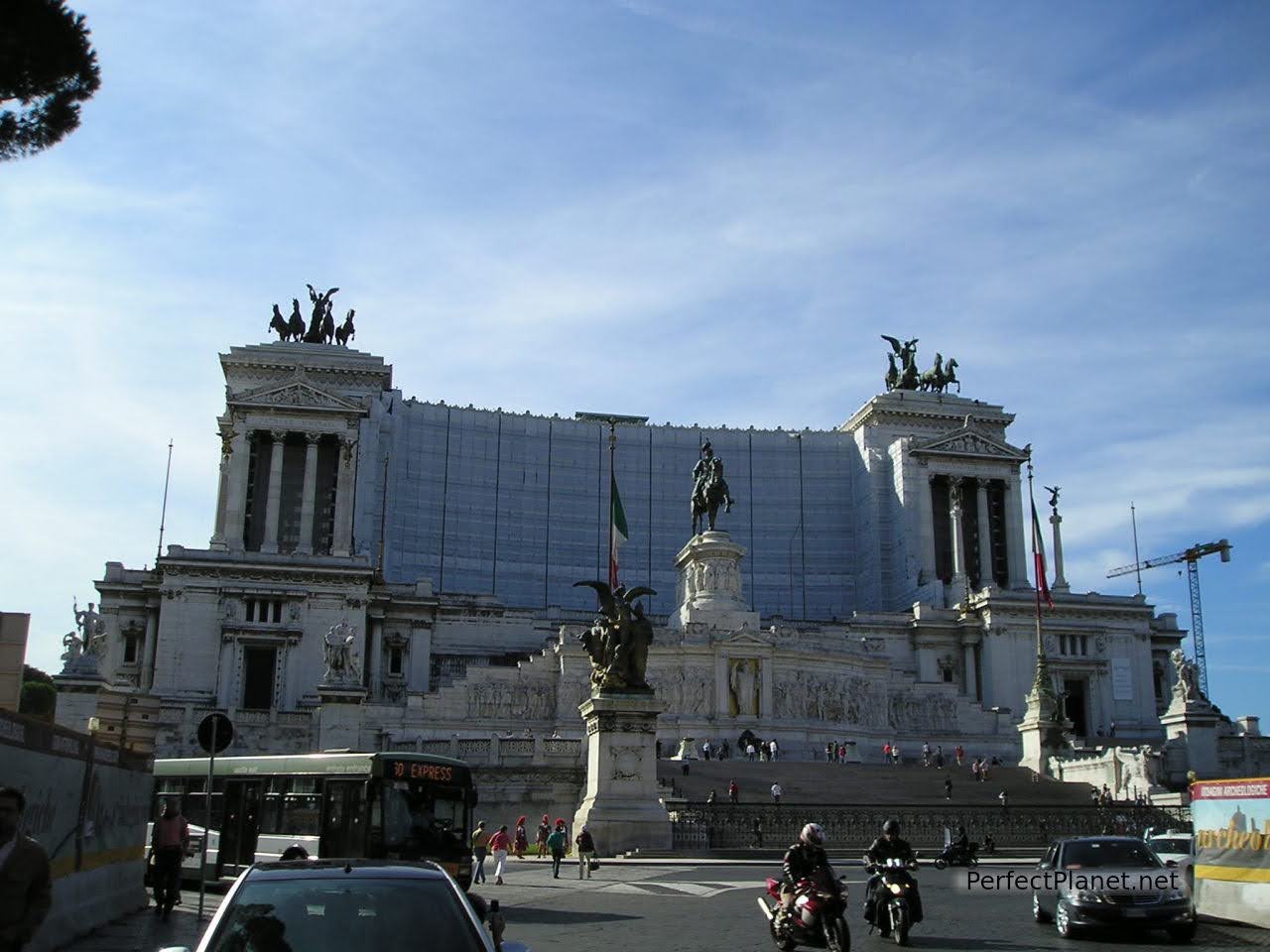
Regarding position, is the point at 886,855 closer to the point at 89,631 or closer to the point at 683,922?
the point at 683,922

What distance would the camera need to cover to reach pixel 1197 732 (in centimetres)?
5078

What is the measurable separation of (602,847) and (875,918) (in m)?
15.5

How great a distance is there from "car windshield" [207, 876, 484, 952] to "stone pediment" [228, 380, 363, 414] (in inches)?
2743

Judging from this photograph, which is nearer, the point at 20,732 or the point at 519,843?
Answer: the point at 20,732

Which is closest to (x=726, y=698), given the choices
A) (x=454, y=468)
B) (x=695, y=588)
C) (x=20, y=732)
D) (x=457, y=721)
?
(x=695, y=588)

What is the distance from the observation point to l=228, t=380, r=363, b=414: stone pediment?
248 feet

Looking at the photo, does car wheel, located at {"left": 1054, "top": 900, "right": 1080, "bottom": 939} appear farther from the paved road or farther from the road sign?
the road sign

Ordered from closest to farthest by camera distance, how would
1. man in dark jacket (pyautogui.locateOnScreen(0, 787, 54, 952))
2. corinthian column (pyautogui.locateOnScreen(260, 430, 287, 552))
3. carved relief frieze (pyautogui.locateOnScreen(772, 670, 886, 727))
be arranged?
man in dark jacket (pyautogui.locateOnScreen(0, 787, 54, 952)) < carved relief frieze (pyautogui.locateOnScreen(772, 670, 886, 727)) < corinthian column (pyautogui.locateOnScreen(260, 430, 287, 552))

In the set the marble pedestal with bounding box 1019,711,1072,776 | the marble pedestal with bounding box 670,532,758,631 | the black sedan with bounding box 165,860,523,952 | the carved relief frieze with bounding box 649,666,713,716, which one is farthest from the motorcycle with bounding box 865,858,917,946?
the marble pedestal with bounding box 670,532,758,631

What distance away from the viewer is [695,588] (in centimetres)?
6488

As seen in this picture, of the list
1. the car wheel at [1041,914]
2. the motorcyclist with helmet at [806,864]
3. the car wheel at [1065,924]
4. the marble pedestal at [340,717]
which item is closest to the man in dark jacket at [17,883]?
the motorcyclist with helmet at [806,864]

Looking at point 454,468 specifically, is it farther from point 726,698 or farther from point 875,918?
point 875,918

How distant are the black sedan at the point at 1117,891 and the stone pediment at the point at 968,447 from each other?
222 ft

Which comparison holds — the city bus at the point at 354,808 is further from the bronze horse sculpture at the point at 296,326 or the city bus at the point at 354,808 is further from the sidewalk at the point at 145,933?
the bronze horse sculpture at the point at 296,326
